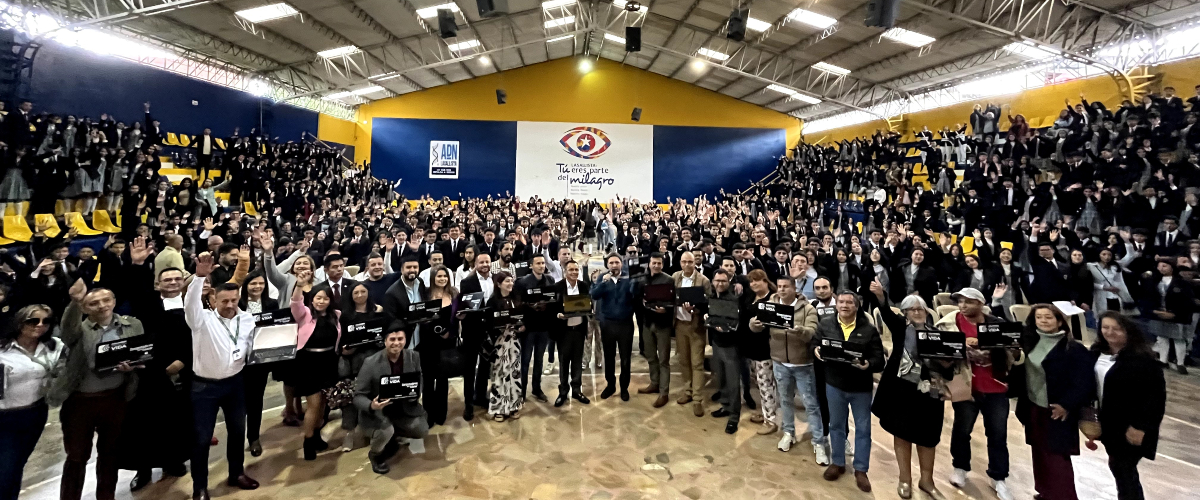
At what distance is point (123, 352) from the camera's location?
2.93 metres

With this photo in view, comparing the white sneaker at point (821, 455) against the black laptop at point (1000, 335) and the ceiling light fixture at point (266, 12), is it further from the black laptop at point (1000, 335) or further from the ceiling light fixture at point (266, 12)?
the ceiling light fixture at point (266, 12)

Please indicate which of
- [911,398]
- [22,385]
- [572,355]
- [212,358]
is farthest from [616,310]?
[22,385]

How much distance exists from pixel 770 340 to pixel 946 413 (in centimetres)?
252

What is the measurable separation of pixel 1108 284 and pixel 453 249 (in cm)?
950

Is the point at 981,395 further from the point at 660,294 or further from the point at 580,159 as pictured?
the point at 580,159

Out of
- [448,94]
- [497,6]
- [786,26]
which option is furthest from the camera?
[448,94]

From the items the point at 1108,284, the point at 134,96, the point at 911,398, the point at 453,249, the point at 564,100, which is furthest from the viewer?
the point at 564,100

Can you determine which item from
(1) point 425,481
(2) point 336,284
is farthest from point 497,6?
(1) point 425,481

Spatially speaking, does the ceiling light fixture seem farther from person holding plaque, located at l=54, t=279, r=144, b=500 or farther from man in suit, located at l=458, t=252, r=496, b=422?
person holding plaque, located at l=54, t=279, r=144, b=500

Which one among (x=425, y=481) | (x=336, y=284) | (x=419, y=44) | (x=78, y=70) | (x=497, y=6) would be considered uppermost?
(x=419, y=44)

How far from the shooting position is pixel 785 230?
11820mm

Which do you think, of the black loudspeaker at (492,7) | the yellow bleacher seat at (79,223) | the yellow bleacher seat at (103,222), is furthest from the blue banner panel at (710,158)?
the yellow bleacher seat at (79,223)

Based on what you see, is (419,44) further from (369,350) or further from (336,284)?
(369,350)

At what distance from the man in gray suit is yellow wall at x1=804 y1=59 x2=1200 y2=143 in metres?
16.7
